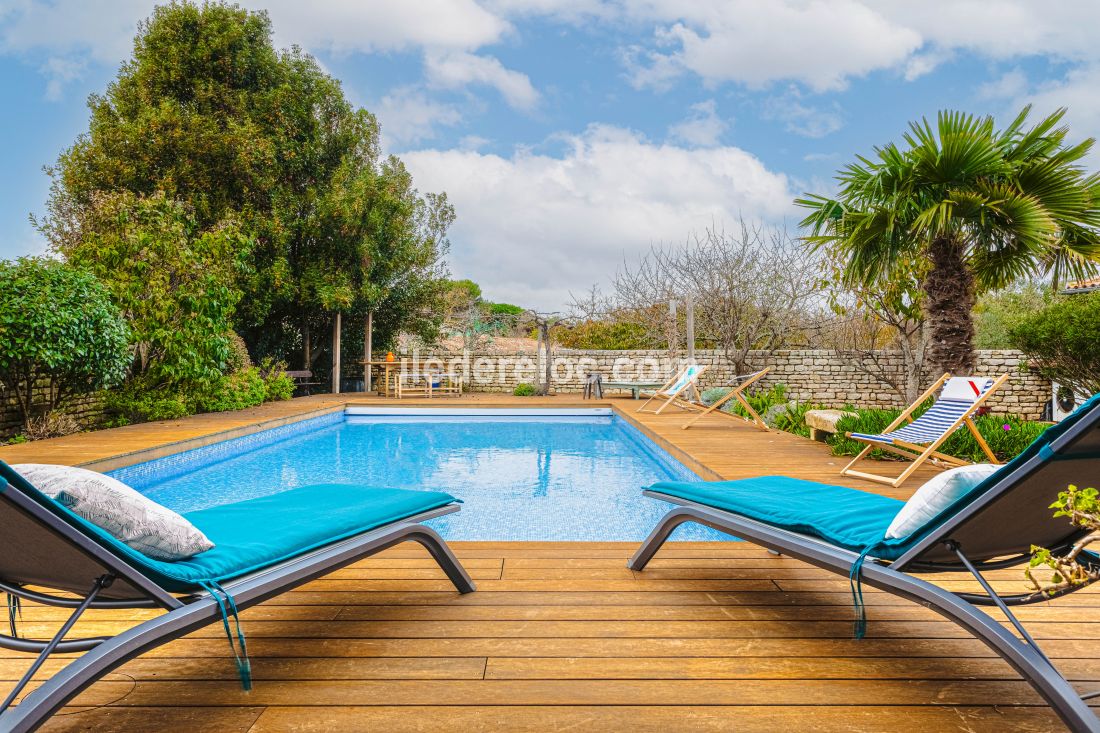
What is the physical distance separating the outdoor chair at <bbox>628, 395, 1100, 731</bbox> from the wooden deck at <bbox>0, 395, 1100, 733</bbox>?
20 cm

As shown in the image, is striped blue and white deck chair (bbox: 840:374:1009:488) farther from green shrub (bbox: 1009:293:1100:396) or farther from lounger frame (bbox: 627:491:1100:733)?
green shrub (bbox: 1009:293:1100:396)

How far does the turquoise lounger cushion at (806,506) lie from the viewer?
1.96m

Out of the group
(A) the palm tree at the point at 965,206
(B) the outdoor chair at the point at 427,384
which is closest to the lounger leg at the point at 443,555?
(A) the palm tree at the point at 965,206

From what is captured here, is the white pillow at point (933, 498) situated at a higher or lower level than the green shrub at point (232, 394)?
higher

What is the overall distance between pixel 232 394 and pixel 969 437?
9.62 m

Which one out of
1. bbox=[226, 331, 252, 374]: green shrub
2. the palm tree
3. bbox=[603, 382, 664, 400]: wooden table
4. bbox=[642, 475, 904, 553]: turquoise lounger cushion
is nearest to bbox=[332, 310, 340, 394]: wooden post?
bbox=[226, 331, 252, 374]: green shrub

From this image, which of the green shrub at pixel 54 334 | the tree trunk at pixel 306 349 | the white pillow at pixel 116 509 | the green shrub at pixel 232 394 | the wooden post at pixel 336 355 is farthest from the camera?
the tree trunk at pixel 306 349

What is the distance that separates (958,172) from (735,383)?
8568 mm

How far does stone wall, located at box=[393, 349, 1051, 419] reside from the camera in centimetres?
1260

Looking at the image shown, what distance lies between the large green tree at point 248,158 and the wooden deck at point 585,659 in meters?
10.5

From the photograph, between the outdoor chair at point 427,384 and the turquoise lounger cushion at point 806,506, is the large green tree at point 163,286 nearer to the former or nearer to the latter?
the outdoor chair at point 427,384

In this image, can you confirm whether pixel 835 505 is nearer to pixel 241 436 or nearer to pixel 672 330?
pixel 241 436

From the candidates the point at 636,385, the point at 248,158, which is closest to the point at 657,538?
the point at 636,385

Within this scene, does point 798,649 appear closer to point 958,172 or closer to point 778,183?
point 958,172
